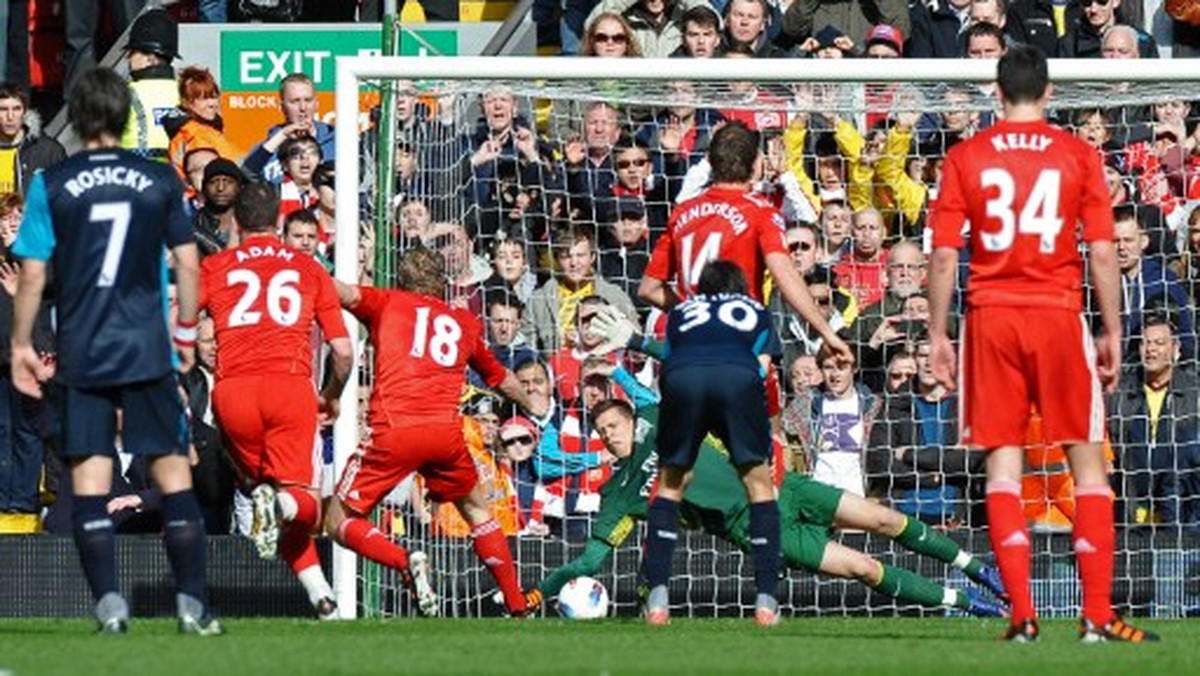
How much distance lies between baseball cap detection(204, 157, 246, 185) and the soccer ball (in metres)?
3.73

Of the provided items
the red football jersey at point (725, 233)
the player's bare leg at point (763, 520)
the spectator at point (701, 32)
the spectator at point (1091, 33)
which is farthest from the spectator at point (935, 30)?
the player's bare leg at point (763, 520)

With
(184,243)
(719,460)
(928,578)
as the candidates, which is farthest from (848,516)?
(184,243)

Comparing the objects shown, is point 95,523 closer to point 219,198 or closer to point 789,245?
point 219,198

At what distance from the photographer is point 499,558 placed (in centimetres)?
1499

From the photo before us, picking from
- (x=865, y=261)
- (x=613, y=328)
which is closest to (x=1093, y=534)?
(x=613, y=328)

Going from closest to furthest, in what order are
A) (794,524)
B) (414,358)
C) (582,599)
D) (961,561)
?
(794,524), (961,561), (414,358), (582,599)

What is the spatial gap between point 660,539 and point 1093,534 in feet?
7.70

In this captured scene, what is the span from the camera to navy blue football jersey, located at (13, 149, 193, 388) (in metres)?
11.3

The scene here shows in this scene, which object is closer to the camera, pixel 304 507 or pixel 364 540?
pixel 304 507

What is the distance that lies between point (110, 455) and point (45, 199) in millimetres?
1035

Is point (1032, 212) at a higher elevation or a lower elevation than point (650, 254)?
higher

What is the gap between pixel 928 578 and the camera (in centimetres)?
1609

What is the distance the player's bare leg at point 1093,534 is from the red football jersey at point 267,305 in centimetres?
412

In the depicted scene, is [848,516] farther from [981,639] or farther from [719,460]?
[981,639]
